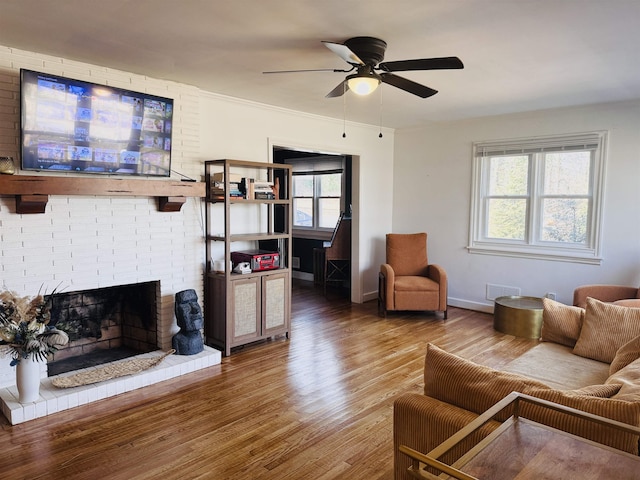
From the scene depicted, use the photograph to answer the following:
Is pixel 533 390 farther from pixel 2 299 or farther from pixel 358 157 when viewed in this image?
pixel 358 157

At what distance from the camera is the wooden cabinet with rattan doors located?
420 centimetres

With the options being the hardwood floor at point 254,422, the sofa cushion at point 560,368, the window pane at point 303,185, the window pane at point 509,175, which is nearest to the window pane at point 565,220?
the window pane at point 509,175

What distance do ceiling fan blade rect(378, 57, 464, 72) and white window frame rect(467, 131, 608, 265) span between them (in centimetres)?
317

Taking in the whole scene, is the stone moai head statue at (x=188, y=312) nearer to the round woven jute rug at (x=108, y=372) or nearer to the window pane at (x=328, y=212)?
the round woven jute rug at (x=108, y=372)

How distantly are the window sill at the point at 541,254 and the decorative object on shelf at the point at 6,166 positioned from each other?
5.06 meters

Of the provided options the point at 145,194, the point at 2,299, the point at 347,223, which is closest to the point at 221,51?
the point at 145,194

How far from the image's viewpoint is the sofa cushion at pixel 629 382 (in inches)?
65.9

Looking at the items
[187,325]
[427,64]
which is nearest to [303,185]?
[187,325]

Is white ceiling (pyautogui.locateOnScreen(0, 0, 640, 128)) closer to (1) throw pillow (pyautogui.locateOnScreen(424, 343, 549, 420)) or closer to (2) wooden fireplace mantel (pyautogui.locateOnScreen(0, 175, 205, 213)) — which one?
(2) wooden fireplace mantel (pyautogui.locateOnScreen(0, 175, 205, 213))

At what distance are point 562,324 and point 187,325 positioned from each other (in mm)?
3017

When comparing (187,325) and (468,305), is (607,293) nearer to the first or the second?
(468,305)

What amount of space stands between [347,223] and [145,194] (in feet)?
11.9

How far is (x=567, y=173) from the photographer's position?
5.23m

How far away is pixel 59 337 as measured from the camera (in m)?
3.10
